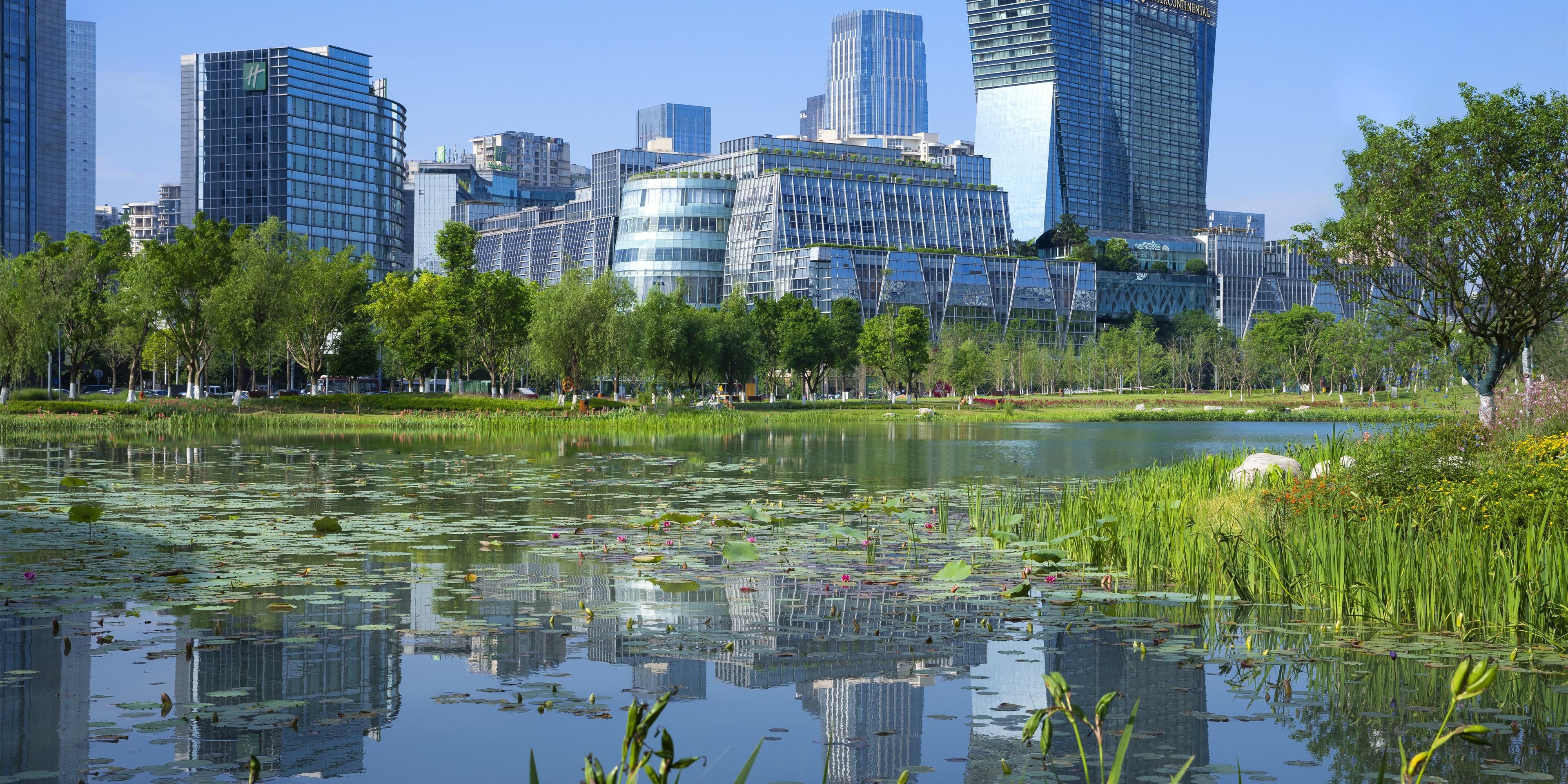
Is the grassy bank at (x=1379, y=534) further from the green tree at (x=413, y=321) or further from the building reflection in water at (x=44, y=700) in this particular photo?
the green tree at (x=413, y=321)

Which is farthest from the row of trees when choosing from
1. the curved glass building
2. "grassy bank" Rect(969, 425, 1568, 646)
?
the curved glass building

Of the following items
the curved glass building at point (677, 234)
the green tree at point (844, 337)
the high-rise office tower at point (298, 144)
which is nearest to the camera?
the green tree at point (844, 337)

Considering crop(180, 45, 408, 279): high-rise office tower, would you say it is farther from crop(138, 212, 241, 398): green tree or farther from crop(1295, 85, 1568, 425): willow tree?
crop(1295, 85, 1568, 425): willow tree

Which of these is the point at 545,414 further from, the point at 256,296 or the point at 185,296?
the point at 185,296

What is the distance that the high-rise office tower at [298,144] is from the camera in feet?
554

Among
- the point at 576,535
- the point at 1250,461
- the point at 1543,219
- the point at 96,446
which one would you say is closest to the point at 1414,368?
the point at 1543,219

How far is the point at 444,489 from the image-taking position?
78.6 feet

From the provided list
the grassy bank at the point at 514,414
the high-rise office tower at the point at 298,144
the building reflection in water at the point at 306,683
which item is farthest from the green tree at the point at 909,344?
the high-rise office tower at the point at 298,144

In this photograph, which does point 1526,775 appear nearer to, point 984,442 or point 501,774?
point 501,774

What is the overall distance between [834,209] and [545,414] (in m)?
99.8

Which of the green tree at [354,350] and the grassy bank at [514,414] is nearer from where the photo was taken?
the grassy bank at [514,414]

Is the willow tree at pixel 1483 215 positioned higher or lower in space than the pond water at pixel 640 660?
higher

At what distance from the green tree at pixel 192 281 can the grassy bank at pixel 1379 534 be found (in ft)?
175

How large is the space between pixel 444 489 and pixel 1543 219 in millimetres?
22509
